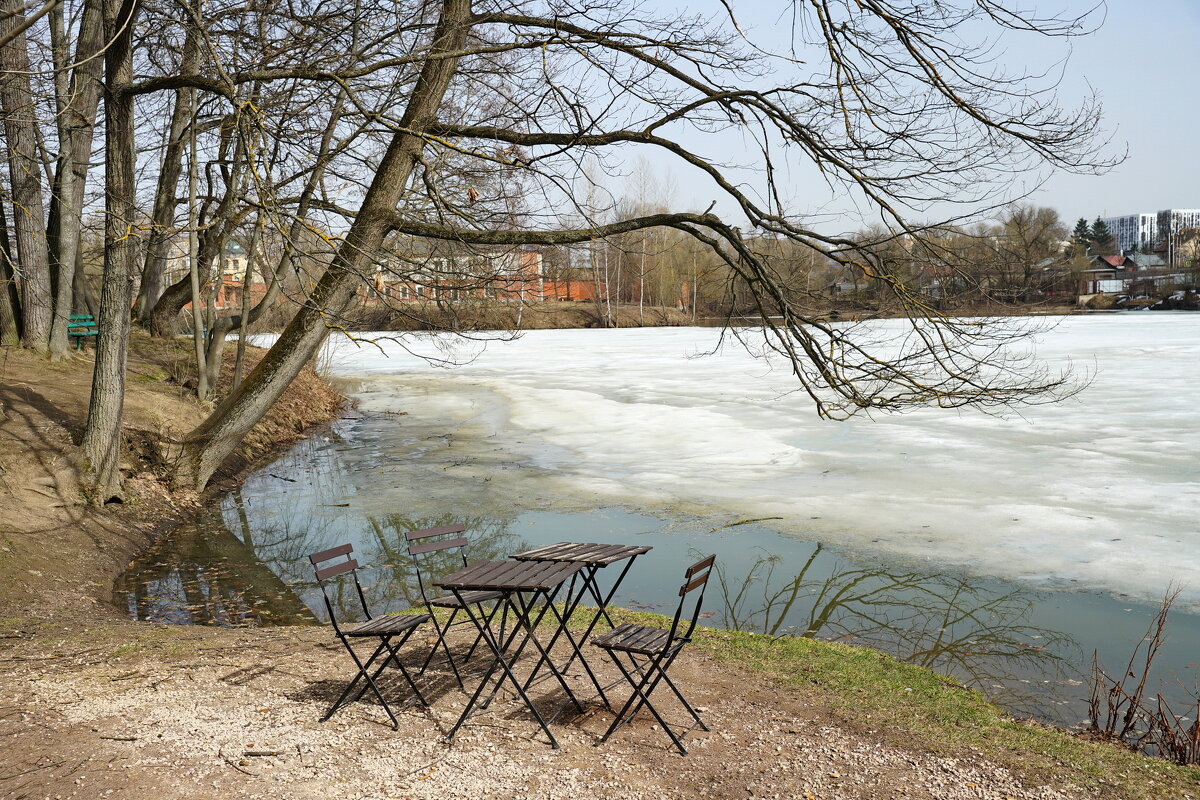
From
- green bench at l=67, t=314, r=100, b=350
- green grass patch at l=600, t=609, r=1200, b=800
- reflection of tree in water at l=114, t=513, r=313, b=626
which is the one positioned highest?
green bench at l=67, t=314, r=100, b=350

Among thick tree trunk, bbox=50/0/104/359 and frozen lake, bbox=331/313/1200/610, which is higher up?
thick tree trunk, bbox=50/0/104/359

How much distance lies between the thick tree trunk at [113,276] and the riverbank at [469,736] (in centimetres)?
326

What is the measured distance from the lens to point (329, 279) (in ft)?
31.0

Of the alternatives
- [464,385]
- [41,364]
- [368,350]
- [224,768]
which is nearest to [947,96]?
[224,768]

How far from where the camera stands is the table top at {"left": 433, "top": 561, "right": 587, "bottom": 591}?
4.55m

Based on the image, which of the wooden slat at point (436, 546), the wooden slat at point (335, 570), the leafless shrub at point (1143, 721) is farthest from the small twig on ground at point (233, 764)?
the leafless shrub at point (1143, 721)

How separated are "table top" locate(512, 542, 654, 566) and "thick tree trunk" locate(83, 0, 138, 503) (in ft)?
19.9

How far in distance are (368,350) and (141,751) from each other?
119 ft

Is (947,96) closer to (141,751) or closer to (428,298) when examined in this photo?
(428,298)

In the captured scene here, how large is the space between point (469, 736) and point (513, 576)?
0.85 m

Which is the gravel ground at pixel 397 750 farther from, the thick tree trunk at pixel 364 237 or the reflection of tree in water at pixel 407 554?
the thick tree trunk at pixel 364 237

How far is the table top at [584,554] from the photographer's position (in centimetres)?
477

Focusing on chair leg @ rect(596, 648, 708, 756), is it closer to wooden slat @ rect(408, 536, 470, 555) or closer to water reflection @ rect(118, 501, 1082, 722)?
wooden slat @ rect(408, 536, 470, 555)

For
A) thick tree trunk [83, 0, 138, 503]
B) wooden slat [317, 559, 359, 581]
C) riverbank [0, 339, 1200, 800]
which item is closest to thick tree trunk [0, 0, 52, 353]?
thick tree trunk [83, 0, 138, 503]
